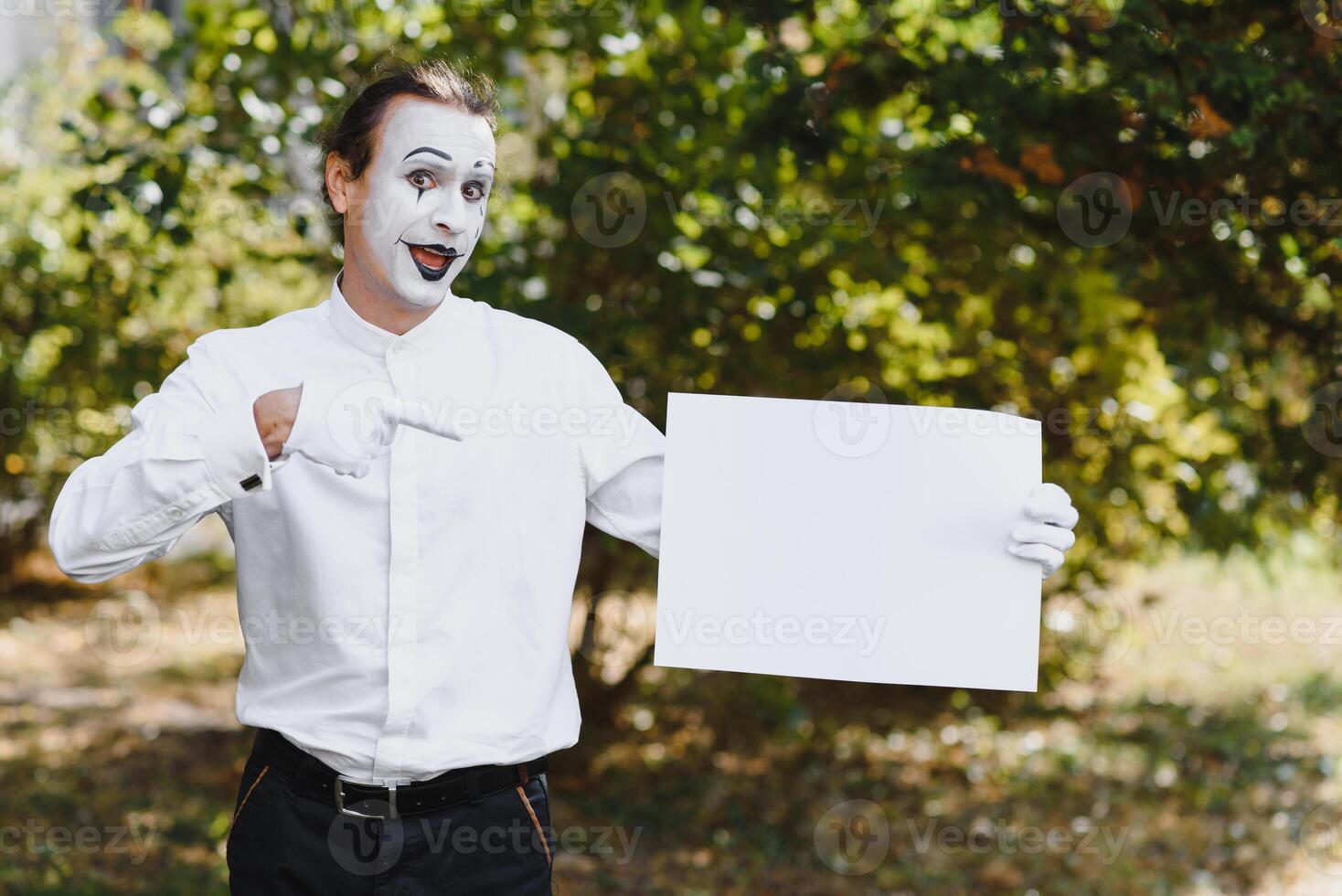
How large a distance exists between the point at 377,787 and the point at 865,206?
3024mm

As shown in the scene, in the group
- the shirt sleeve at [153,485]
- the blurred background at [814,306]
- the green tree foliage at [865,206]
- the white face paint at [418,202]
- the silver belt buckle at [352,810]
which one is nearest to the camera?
the shirt sleeve at [153,485]

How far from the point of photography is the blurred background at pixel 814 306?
354 cm

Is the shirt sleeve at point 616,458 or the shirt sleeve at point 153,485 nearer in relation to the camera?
the shirt sleeve at point 153,485

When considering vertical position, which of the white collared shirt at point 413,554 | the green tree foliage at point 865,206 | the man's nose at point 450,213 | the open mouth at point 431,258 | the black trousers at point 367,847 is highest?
the green tree foliage at point 865,206

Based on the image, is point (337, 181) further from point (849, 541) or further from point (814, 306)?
point (814, 306)

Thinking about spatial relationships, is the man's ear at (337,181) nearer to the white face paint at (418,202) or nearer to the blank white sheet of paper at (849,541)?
the white face paint at (418,202)

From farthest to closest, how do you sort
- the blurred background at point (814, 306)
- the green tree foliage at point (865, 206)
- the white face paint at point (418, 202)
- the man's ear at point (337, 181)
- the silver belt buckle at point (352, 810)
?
the blurred background at point (814, 306), the green tree foliage at point (865, 206), the man's ear at point (337, 181), the white face paint at point (418, 202), the silver belt buckle at point (352, 810)

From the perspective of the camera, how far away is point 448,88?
7.19 feet

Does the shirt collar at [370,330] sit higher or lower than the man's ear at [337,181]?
lower

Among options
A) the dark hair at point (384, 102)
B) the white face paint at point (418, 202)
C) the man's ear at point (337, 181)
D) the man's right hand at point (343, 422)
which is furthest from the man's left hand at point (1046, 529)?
the man's ear at point (337, 181)

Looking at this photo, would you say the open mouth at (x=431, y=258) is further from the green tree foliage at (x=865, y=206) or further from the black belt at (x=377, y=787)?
the green tree foliage at (x=865, y=206)

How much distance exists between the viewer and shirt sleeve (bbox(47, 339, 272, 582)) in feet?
5.69

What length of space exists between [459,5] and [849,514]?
289 cm

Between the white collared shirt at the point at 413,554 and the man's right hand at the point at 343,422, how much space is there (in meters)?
0.16
